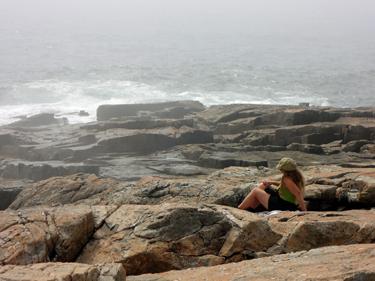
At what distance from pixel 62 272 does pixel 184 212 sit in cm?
242

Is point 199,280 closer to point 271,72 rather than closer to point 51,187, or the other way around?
point 51,187

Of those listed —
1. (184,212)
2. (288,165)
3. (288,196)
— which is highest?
(288,165)

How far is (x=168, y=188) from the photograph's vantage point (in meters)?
8.18

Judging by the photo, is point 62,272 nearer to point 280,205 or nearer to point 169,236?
point 169,236

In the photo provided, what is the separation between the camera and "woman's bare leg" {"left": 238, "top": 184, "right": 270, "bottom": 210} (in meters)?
7.36

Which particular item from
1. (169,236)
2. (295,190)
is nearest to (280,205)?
(295,190)

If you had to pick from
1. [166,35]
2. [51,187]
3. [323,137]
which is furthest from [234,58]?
[51,187]

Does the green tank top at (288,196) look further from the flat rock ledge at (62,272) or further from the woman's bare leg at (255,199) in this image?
the flat rock ledge at (62,272)

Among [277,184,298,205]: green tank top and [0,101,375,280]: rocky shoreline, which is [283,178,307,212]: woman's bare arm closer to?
[277,184,298,205]: green tank top

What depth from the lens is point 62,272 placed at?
4051mm

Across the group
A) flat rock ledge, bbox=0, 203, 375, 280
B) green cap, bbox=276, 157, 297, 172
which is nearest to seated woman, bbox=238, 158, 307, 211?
green cap, bbox=276, 157, 297, 172

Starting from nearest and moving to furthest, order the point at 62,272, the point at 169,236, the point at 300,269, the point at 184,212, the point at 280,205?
the point at 62,272, the point at 300,269, the point at 169,236, the point at 184,212, the point at 280,205

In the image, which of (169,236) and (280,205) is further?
(280,205)

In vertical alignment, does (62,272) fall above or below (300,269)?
above
